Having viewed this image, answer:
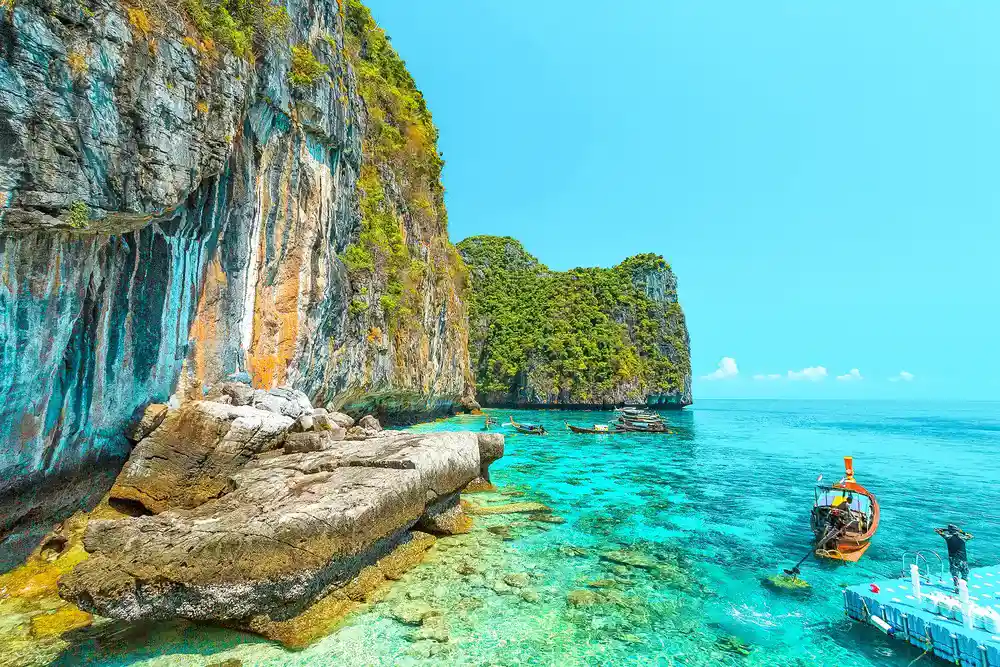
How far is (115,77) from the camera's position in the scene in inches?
273

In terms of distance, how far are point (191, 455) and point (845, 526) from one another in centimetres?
1491

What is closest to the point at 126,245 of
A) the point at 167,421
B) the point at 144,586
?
the point at 167,421

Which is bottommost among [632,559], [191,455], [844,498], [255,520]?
[632,559]

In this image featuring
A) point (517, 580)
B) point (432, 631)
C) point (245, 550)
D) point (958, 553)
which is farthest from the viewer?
point (517, 580)

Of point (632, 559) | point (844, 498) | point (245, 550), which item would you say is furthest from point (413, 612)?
point (844, 498)

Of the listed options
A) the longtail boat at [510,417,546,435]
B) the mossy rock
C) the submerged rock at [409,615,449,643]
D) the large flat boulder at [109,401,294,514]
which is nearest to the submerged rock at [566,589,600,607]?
the submerged rock at [409,615,449,643]

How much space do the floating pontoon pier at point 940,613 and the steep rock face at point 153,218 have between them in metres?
13.8

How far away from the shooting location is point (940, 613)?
274 inches

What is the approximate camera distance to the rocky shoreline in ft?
19.7

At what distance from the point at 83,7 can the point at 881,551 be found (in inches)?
756

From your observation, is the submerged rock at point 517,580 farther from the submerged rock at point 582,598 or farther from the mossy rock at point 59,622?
the mossy rock at point 59,622

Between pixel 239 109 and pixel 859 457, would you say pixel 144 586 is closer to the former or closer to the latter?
pixel 239 109

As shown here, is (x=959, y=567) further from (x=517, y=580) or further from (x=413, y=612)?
(x=413, y=612)

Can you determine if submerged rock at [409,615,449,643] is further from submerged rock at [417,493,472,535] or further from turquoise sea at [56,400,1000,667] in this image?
submerged rock at [417,493,472,535]
